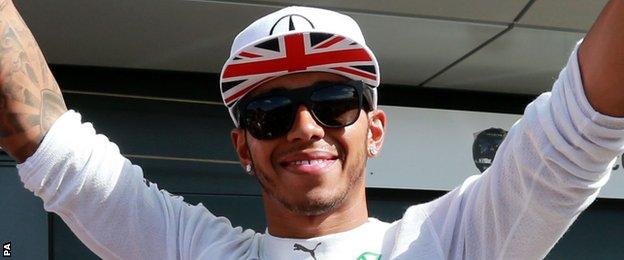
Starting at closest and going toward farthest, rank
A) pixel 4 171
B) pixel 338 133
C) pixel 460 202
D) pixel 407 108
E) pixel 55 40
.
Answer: pixel 460 202 < pixel 338 133 < pixel 55 40 < pixel 4 171 < pixel 407 108

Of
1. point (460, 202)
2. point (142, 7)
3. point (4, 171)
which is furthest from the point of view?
point (4, 171)

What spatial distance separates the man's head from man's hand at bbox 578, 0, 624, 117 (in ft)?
1.79

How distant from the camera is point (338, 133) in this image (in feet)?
4.91

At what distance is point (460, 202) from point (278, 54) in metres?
0.48

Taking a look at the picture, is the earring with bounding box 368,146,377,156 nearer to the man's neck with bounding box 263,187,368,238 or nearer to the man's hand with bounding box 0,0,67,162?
the man's neck with bounding box 263,187,368,238

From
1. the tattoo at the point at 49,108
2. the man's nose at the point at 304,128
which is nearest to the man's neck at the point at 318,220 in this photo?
the man's nose at the point at 304,128

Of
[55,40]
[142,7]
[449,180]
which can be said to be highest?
[142,7]

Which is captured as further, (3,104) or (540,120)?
(3,104)

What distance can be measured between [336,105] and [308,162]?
0.44 ft

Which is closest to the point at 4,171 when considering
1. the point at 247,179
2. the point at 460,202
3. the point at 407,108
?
the point at 247,179

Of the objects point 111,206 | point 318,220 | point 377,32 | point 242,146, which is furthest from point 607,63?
point 377,32

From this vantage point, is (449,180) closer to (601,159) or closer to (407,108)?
(407,108)

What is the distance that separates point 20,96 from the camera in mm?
1414

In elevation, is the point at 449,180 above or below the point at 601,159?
below
